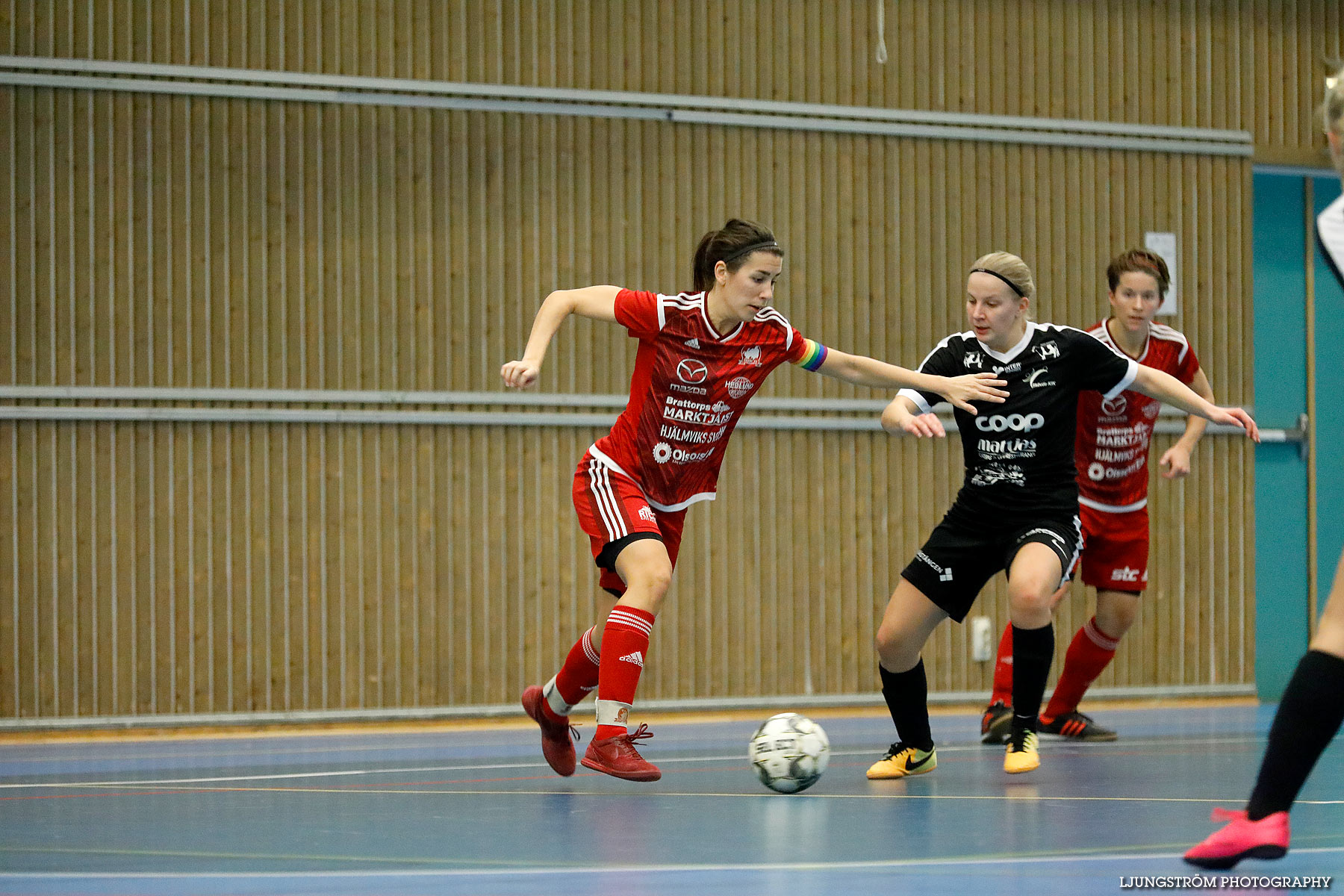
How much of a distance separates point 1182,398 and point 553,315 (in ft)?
6.70

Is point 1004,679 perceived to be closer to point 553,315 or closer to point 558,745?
point 558,745

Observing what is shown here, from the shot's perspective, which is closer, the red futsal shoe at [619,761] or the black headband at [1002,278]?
the red futsal shoe at [619,761]

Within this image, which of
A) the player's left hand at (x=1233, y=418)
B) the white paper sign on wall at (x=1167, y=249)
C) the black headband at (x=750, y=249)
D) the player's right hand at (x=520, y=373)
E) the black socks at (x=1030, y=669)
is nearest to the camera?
the player's right hand at (x=520, y=373)

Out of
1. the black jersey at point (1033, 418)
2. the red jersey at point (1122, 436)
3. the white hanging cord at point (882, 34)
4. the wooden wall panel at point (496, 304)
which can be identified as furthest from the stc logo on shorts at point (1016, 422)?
the white hanging cord at point (882, 34)

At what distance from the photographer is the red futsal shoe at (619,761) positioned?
4.44 m

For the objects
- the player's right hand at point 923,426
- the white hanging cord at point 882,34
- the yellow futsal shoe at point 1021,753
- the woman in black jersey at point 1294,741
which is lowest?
the yellow futsal shoe at point 1021,753

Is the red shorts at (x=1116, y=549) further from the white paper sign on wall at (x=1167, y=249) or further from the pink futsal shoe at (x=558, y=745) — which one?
the white paper sign on wall at (x=1167, y=249)

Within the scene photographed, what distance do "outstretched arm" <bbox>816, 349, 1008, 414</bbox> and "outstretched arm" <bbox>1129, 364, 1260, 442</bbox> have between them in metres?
0.49

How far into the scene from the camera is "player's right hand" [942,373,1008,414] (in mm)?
4766

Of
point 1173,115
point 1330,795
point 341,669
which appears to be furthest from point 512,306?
point 1330,795

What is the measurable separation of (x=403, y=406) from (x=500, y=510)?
2.56ft

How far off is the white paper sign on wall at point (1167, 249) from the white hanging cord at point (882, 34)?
200cm

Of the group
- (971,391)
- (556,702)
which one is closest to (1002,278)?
(971,391)

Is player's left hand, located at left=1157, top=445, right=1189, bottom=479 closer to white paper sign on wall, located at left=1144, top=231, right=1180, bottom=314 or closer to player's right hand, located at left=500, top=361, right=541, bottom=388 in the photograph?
player's right hand, located at left=500, top=361, right=541, bottom=388
